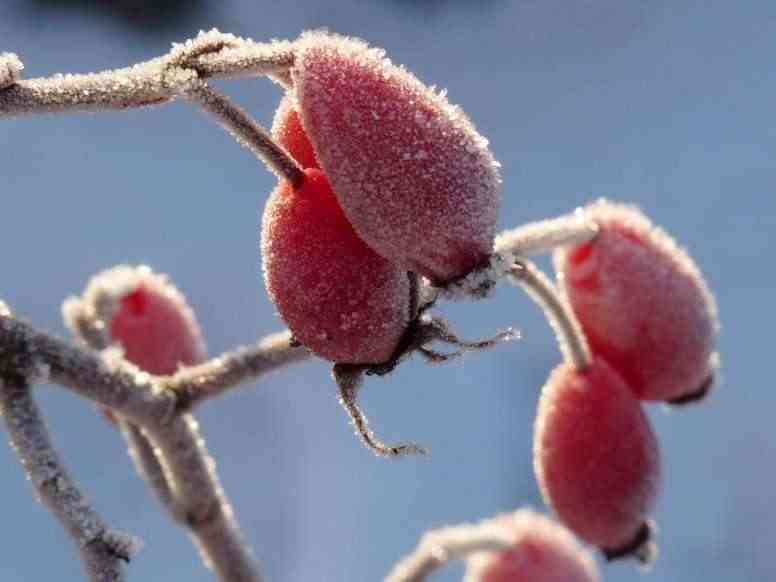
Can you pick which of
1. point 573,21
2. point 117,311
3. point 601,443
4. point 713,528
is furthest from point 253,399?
point 601,443

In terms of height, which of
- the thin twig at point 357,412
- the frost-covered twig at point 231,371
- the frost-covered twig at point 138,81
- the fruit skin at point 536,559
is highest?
the frost-covered twig at point 231,371

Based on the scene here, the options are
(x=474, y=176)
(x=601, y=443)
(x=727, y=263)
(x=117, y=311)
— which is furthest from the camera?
(x=727, y=263)

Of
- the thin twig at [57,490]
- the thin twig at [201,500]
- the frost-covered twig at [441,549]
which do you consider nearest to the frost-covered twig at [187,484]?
the thin twig at [201,500]

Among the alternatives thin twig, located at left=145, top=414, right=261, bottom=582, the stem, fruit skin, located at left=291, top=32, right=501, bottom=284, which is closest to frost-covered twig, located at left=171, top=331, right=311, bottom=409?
thin twig, located at left=145, top=414, right=261, bottom=582

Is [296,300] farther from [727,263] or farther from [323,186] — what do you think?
[727,263]

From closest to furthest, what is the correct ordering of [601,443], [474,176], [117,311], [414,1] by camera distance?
[474,176] < [601,443] < [117,311] < [414,1]

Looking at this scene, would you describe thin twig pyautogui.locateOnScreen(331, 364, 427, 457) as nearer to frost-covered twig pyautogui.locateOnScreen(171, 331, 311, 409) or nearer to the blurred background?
frost-covered twig pyautogui.locateOnScreen(171, 331, 311, 409)

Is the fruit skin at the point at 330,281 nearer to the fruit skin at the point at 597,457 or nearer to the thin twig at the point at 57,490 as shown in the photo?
the thin twig at the point at 57,490
